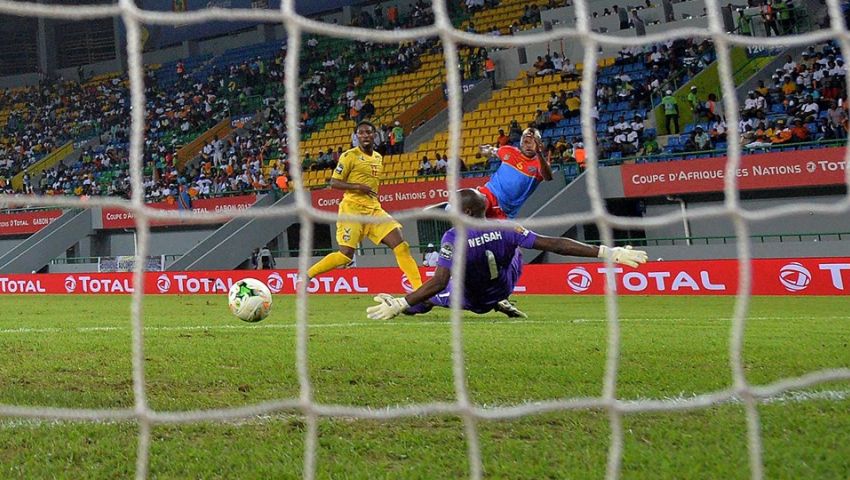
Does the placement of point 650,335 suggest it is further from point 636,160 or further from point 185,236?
point 185,236

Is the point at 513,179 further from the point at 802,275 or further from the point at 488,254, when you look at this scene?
the point at 802,275

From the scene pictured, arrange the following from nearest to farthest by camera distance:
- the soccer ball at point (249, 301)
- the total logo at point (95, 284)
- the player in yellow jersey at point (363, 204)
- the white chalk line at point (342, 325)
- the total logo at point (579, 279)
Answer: the white chalk line at point (342, 325) → the soccer ball at point (249, 301) → the player in yellow jersey at point (363, 204) → the total logo at point (579, 279) → the total logo at point (95, 284)

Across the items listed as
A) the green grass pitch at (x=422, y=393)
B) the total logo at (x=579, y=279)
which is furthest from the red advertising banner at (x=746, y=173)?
the green grass pitch at (x=422, y=393)

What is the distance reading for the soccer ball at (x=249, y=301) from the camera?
7.69 m

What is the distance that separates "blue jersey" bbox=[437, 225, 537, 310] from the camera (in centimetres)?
737

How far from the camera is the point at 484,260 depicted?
7.48 m

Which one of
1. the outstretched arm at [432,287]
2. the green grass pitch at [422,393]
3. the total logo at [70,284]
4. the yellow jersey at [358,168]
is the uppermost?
the yellow jersey at [358,168]

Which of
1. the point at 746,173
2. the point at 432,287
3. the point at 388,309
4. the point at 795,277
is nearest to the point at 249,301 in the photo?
the point at 388,309

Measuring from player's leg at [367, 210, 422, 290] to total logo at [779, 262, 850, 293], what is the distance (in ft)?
19.2

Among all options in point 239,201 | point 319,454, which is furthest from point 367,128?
point 239,201

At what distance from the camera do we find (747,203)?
17.2 meters

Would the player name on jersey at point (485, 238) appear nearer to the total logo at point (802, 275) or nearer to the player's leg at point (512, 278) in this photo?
the player's leg at point (512, 278)

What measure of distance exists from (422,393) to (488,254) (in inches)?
134

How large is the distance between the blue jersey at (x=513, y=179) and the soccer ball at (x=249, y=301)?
2333 millimetres
